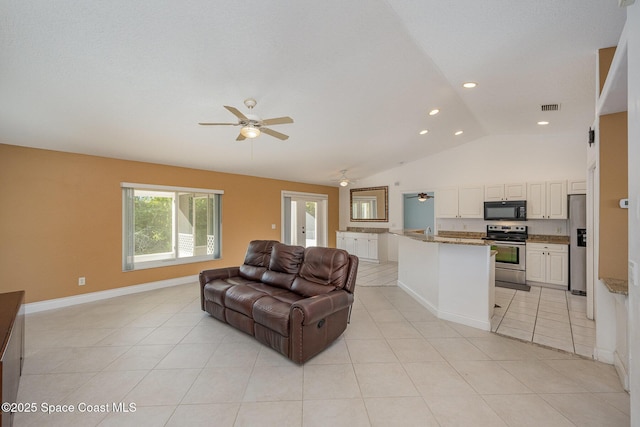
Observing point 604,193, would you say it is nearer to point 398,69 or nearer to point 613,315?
point 613,315

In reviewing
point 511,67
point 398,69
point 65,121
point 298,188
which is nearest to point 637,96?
point 511,67

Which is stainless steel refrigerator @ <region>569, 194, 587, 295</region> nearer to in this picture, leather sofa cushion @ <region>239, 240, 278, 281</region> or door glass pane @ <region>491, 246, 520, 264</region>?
door glass pane @ <region>491, 246, 520, 264</region>

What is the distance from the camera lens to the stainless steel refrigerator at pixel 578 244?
14.1 feet

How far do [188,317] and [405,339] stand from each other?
282 centimetres

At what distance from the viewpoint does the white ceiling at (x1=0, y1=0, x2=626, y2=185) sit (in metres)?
1.82

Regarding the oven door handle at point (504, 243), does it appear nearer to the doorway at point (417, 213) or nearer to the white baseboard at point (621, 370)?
the doorway at point (417, 213)

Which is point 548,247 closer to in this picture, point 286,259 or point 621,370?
point 621,370

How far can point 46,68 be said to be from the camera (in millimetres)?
2150

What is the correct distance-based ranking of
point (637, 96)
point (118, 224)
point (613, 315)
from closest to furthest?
1. point (637, 96)
2. point (613, 315)
3. point (118, 224)

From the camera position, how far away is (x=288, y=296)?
2980 mm

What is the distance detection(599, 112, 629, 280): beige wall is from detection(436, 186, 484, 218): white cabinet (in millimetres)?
3439

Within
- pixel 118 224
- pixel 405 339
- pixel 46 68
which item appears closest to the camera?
pixel 46 68

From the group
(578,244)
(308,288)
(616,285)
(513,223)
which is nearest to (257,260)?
(308,288)

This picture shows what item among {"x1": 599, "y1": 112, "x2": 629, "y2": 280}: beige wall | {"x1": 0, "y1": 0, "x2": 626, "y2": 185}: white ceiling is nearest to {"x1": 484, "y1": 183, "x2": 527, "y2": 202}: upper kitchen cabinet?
{"x1": 0, "y1": 0, "x2": 626, "y2": 185}: white ceiling
